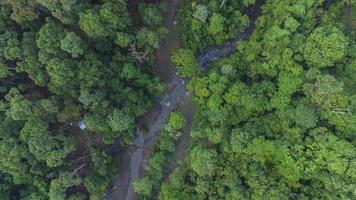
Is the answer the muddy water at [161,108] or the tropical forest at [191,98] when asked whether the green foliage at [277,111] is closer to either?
the tropical forest at [191,98]

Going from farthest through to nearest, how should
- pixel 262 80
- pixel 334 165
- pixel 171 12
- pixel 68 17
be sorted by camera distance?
pixel 171 12
pixel 262 80
pixel 68 17
pixel 334 165

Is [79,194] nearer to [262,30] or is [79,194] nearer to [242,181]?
[242,181]

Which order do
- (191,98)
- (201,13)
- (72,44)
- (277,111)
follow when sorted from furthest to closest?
(191,98), (201,13), (277,111), (72,44)

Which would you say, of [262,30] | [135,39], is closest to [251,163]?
[262,30]

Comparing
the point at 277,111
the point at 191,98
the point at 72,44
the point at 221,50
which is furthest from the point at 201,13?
the point at 72,44

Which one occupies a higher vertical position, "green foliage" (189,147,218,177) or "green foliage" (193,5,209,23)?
"green foliage" (193,5,209,23)

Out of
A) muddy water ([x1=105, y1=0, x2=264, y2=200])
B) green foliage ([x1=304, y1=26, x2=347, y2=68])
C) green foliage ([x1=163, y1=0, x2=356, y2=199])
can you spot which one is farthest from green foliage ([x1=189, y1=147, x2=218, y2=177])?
green foliage ([x1=304, y1=26, x2=347, y2=68])

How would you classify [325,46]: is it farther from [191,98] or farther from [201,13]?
[191,98]

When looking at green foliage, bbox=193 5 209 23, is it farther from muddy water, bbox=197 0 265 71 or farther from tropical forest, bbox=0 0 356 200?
muddy water, bbox=197 0 265 71
